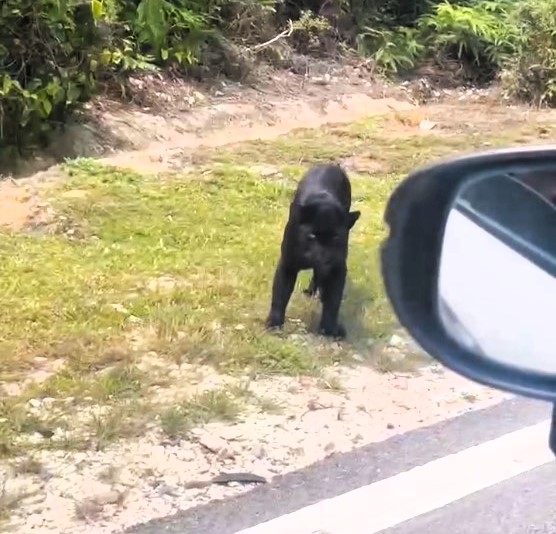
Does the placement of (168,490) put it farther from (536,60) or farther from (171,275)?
(536,60)

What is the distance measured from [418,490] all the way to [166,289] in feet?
9.34

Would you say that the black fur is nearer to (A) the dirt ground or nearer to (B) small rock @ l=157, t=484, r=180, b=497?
(A) the dirt ground

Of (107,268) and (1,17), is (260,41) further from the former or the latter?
(107,268)

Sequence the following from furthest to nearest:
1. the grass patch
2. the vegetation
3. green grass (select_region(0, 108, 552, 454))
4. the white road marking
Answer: the vegetation → green grass (select_region(0, 108, 552, 454)) → the grass patch → the white road marking

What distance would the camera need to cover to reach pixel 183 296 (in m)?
6.38

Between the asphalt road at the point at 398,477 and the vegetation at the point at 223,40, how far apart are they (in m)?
6.19

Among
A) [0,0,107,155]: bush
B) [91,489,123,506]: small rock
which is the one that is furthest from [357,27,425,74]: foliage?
[91,489,123,506]: small rock

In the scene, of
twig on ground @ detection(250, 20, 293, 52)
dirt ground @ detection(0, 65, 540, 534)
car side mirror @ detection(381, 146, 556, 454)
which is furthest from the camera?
twig on ground @ detection(250, 20, 293, 52)

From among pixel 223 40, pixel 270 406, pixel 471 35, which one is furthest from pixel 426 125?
pixel 270 406

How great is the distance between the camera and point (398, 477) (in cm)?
414

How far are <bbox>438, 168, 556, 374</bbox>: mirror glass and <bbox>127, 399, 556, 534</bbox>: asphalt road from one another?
1781mm

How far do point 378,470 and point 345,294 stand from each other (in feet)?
7.85

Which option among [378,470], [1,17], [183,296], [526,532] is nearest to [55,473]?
[378,470]

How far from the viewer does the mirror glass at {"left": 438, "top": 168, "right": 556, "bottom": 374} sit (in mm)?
1987
